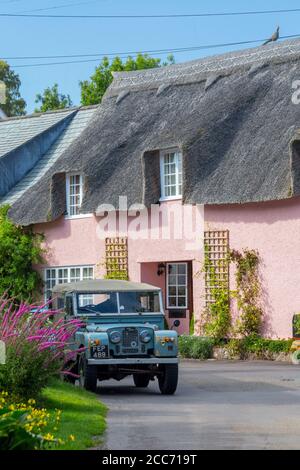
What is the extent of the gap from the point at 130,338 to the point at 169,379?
97 cm

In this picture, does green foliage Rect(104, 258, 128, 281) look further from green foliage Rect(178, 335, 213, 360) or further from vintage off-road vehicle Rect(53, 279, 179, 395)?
vintage off-road vehicle Rect(53, 279, 179, 395)

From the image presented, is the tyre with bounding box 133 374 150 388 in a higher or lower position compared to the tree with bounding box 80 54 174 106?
lower

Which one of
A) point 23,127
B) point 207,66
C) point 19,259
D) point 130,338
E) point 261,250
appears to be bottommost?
point 130,338

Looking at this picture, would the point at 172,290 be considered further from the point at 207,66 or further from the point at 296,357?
the point at 207,66

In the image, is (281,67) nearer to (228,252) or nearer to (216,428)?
(228,252)

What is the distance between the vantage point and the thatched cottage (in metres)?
27.7

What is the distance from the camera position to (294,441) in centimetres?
1220

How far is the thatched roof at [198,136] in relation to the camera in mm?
28172

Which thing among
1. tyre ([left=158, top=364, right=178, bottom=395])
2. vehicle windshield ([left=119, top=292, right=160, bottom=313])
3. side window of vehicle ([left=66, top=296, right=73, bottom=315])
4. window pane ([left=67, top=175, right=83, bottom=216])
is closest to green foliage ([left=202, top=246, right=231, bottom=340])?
window pane ([left=67, top=175, right=83, bottom=216])

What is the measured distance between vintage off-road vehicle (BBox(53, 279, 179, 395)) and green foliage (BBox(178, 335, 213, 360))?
25.7ft

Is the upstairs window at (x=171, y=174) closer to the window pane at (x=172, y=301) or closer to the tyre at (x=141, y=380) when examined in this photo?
the window pane at (x=172, y=301)

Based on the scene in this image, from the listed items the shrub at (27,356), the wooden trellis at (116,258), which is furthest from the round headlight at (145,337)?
the wooden trellis at (116,258)

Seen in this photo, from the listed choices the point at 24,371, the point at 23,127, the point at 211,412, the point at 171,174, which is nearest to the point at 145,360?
the point at 211,412

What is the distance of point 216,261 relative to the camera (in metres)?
29.2
